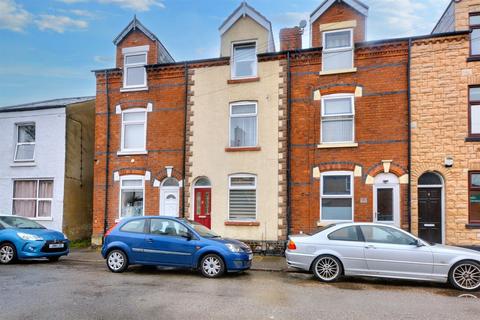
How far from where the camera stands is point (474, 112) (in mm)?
13391

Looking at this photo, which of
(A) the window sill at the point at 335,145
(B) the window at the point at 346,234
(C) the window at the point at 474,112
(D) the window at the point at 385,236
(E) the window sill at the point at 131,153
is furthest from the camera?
(E) the window sill at the point at 131,153

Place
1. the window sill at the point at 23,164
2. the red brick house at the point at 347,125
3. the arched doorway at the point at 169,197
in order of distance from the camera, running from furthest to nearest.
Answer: the window sill at the point at 23,164
the arched doorway at the point at 169,197
the red brick house at the point at 347,125

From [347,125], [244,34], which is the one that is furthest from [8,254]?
[347,125]

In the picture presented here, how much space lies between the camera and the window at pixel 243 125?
1532cm

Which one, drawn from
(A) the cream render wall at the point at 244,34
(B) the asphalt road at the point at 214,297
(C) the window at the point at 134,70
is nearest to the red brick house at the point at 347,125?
(A) the cream render wall at the point at 244,34

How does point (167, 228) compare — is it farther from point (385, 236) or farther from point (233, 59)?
point (233, 59)

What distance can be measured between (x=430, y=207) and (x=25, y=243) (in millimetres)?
12945

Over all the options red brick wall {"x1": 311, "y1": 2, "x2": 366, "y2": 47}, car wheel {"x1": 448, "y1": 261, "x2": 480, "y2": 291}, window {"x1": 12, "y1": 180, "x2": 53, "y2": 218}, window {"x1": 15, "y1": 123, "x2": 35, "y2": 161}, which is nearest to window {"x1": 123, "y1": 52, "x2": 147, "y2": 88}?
window {"x1": 15, "y1": 123, "x2": 35, "y2": 161}

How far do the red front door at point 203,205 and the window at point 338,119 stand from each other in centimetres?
486

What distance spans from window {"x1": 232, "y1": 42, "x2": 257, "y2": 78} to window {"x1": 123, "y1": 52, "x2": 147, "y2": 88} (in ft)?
12.9

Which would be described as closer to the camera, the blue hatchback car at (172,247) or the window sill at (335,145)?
the blue hatchback car at (172,247)

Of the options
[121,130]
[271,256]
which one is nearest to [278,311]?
[271,256]

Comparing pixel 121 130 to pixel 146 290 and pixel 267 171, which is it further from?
pixel 146 290

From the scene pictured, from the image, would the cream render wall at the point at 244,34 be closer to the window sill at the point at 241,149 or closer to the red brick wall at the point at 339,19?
the red brick wall at the point at 339,19
